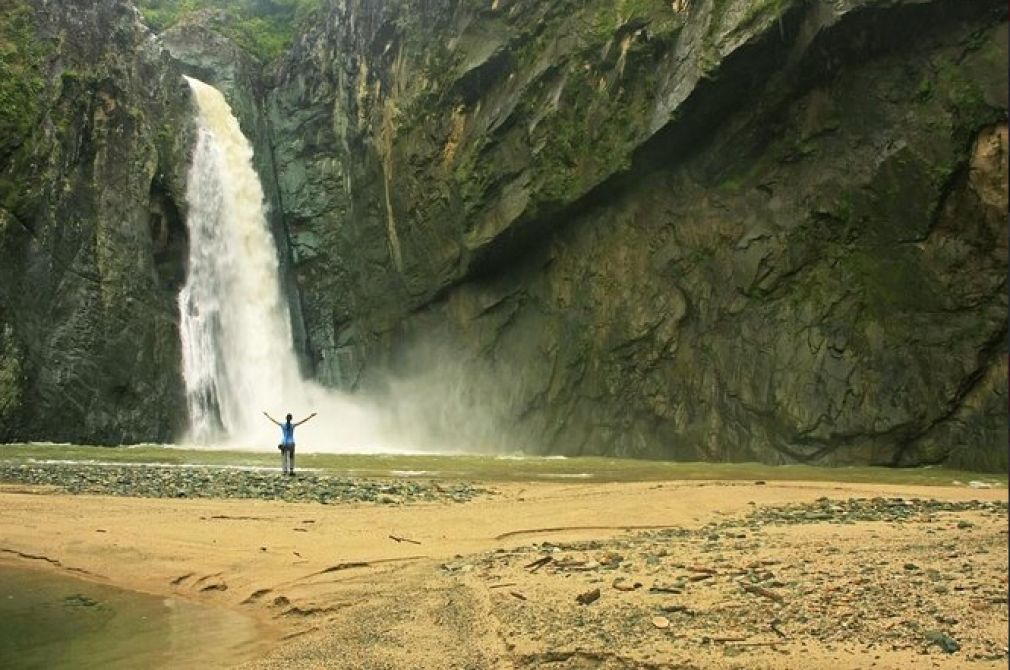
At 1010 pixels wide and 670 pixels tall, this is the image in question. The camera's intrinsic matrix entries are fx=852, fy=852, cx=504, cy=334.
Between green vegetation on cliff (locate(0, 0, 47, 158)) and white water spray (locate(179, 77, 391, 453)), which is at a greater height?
green vegetation on cliff (locate(0, 0, 47, 158))

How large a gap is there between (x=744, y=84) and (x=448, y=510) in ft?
60.9

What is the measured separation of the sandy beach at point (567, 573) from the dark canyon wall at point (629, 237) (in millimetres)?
10762

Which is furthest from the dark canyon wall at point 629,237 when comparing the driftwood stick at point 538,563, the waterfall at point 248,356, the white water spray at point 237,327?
the driftwood stick at point 538,563

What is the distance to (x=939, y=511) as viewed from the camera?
442 inches

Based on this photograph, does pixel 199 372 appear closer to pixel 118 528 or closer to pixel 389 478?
pixel 389 478

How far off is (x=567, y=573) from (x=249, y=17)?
54002mm

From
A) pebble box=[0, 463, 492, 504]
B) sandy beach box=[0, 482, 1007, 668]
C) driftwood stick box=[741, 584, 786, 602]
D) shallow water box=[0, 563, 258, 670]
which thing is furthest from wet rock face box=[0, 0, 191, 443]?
driftwood stick box=[741, 584, 786, 602]

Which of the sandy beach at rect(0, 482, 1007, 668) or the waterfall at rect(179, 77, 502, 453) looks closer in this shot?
the sandy beach at rect(0, 482, 1007, 668)

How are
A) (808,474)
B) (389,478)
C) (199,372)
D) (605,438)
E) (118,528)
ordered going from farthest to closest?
(199,372) < (605,438) < (808,474) < (389,478) < (118,528)

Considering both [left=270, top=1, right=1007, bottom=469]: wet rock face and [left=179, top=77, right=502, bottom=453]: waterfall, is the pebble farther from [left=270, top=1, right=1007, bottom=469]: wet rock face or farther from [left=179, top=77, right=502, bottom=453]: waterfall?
[left=179, top=77, right=502, bottom=453]: waterfall

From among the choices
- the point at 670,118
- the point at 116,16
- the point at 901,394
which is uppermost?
the point at 116,16

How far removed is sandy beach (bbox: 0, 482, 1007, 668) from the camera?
5.34 m

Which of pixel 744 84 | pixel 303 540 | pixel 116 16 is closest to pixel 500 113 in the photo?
pixel 744 84

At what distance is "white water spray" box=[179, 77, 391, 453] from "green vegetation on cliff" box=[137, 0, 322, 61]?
416 inches
